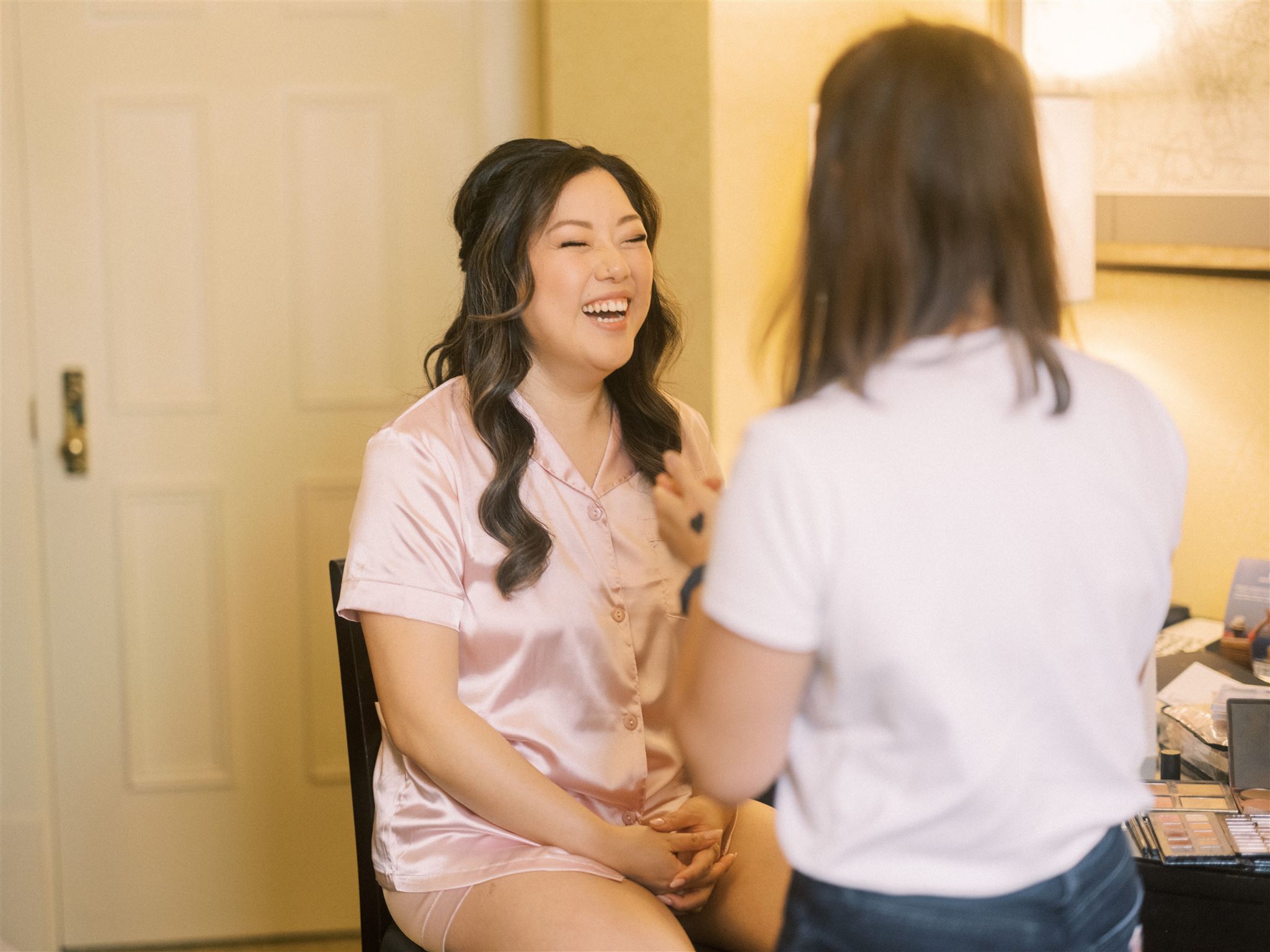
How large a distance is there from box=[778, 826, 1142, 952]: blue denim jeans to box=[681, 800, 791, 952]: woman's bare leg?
1.88 ft

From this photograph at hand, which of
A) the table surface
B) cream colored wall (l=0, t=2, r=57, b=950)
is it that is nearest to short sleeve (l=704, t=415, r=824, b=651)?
the table surface

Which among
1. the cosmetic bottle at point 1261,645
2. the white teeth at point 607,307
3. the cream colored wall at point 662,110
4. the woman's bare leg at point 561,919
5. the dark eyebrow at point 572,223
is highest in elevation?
the cream colored wall at point 662,110

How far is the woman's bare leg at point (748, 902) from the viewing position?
150 centimetres

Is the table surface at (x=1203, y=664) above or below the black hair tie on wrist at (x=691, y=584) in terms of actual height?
below

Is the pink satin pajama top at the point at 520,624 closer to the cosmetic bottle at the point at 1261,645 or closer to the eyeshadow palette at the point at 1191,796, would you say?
the eyeshadow palette at the point at 1191,796

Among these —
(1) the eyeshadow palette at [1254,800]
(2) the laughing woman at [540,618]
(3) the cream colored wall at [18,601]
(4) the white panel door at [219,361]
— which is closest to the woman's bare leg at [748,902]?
(2) the laughing woman at [540,618]

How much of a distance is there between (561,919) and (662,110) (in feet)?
5.50

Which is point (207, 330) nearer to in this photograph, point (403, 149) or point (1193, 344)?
point (403, 149)

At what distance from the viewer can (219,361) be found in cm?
264

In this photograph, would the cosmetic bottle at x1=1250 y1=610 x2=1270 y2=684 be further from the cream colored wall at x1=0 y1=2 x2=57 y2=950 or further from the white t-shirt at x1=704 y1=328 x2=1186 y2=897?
the cream colored wall at x1=0 y1=2 x2=57 y2=950

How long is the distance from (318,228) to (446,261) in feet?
0.92

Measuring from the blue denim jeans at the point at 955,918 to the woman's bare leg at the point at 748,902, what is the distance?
57 cm

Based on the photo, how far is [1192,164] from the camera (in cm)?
217

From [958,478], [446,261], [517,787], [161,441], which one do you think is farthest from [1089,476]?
[161,441]
